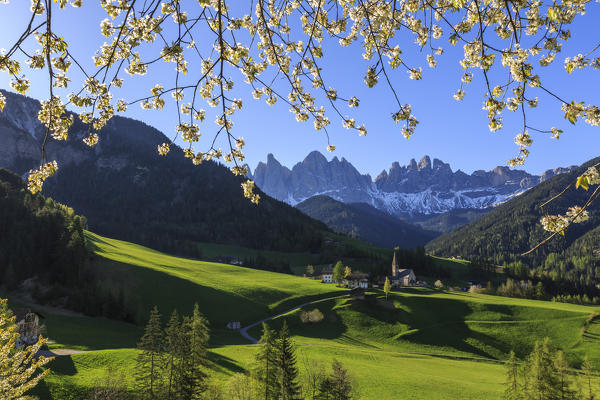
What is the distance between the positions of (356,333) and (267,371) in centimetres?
4166

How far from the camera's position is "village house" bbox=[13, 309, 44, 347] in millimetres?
41688

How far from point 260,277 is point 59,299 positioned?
5456 centimetres

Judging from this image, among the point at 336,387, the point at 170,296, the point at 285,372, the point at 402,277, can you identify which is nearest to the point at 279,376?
the point at 285,372

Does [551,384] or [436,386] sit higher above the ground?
[551,384]

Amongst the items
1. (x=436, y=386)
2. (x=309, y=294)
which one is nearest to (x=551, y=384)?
(x=436, y=386)

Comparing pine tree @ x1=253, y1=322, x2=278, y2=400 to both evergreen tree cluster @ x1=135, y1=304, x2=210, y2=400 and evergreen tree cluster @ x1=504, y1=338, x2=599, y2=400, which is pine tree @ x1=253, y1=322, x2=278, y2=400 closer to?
evergreen tree cluster @ x1=135, y1=304, x2=210, y2=400

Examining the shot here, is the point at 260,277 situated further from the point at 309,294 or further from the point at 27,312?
the point at 27,312

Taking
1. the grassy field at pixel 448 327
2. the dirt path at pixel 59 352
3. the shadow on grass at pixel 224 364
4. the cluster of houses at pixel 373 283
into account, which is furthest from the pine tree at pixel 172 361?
the cluster of houses at pixel 373 283

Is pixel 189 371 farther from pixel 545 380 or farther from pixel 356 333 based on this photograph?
pixel 356 333

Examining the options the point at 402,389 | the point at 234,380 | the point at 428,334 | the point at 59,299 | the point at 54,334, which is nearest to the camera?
the point at 234,380

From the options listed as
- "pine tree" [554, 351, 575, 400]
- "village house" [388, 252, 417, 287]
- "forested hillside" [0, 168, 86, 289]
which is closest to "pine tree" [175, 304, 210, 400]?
"pine tree" [554, 351, 575, 400]

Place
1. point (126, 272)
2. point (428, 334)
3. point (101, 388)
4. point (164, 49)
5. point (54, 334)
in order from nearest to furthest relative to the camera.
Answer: point (164, 49) < point (101, 388) < point (54, 334) < point (428, 334) < point (126, 272)

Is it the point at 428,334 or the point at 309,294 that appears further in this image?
the point at 309,294

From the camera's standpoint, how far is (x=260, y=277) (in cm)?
10706
